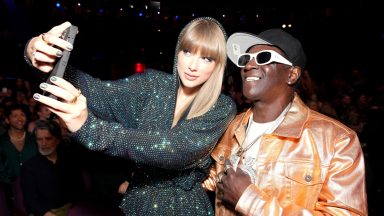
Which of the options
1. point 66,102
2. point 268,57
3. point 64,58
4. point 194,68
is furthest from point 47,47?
point 268,57

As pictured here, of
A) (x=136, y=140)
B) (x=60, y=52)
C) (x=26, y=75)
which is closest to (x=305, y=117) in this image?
(x=136, y=140)

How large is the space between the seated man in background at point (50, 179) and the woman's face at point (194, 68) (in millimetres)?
2487

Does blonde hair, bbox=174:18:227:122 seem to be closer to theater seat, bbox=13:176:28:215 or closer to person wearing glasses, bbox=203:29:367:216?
person wearing glasses, bbox=203:29:367:216

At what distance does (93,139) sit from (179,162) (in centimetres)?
45

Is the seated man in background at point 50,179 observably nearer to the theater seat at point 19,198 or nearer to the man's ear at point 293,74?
the theater seat at point 19,198

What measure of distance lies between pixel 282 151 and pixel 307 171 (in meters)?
0.16

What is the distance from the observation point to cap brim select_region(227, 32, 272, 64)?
6.38 ft

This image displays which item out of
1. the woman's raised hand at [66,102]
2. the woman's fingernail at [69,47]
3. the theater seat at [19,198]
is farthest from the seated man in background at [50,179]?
the woman's fingernail at [69,47]

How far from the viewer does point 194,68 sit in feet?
6.43

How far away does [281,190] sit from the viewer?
1.76 metres

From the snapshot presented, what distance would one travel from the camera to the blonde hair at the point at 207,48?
76.8 inches

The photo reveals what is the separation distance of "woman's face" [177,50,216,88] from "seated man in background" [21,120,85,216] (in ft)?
8.16

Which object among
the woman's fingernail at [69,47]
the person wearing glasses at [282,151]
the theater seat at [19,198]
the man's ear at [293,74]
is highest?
the woman's fingernail at [69,47]

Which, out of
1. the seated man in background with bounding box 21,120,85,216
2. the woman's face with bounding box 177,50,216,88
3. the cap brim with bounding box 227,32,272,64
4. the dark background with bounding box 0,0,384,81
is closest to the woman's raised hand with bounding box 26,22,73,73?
the woman's face with bounding box 177,50,216,88
